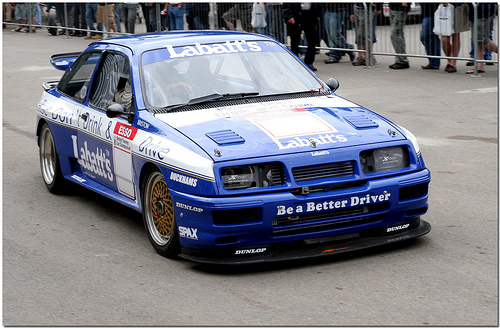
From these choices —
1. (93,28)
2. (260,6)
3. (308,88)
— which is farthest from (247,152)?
(93,28)

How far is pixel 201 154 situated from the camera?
17.7 feet

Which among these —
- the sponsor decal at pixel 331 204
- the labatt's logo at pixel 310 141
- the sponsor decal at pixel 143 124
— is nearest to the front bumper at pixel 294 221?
the sponsor decal at pixel 331 204

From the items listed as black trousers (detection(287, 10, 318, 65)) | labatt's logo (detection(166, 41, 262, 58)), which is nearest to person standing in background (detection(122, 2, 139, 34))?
black trousers (detection(287, 10, 318, 65))

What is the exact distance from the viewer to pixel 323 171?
215 inches

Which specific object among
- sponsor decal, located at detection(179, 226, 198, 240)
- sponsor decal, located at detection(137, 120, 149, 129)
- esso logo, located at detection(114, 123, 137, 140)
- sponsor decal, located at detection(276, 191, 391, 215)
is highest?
sponsor decal, located at detection(137, 120, 149, 129)

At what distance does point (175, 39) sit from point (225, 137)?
1.69m

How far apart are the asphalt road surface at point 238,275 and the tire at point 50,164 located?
0.49 feet

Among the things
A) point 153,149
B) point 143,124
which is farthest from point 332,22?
point 153,149

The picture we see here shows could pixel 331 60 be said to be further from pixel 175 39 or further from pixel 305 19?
pixel 175 39

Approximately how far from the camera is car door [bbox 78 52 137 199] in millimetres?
6348

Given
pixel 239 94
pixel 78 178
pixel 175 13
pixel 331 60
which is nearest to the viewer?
pixel 239 94

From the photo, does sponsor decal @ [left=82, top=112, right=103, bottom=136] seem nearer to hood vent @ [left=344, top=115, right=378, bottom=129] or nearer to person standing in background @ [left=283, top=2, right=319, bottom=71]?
hood vent @ [left=344, top=115, right=378, bottom=129]

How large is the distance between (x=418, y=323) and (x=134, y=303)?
170 cm

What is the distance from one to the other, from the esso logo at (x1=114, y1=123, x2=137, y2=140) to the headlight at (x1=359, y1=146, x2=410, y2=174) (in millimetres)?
1770
